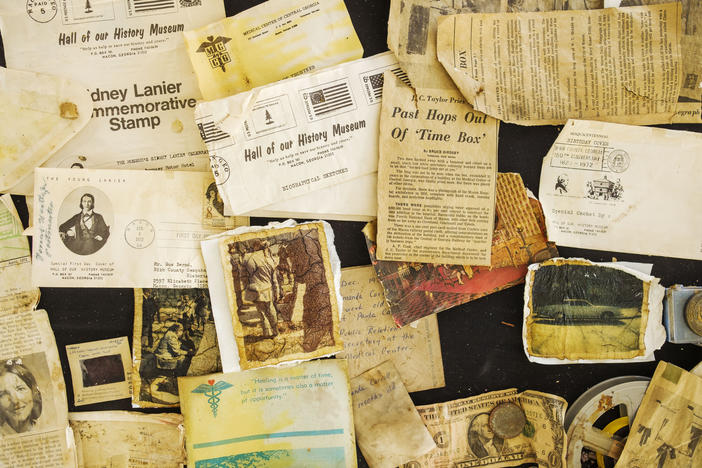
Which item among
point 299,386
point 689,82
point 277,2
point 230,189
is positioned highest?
point 277,2

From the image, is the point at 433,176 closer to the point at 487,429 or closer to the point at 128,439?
the point at 487,429

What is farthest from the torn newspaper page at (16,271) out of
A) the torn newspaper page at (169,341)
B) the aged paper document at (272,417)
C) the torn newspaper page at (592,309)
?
the torn newspaper page at (592,309)

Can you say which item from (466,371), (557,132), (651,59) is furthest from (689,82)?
(466,371)

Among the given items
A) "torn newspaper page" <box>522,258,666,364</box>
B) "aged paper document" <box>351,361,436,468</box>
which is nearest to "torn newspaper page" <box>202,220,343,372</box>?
"aged paper document" <box>351,361,436,468</box>

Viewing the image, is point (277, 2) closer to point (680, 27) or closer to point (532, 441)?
point (680, 27)

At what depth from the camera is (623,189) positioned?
728 millimetres

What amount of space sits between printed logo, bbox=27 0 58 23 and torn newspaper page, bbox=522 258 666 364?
2.70ft

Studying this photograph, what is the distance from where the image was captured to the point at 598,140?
714mm

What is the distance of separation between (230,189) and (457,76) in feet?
1.22

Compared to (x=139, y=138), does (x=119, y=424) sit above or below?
below

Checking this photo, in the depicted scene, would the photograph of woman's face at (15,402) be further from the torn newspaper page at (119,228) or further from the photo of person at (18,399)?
the torn newspaper page at (119,228)

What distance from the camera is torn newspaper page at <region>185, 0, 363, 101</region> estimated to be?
0.70 meters

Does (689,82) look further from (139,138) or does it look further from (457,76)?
(139,138)

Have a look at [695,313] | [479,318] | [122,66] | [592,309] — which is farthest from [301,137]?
[695,313]
